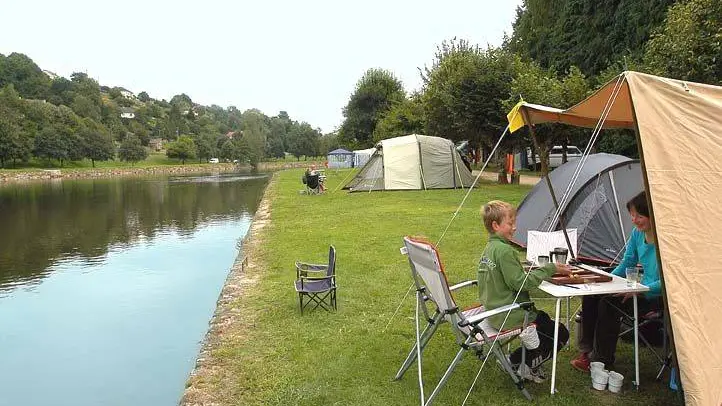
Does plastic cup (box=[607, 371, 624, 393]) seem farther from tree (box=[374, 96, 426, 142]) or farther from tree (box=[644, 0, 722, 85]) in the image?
tree (box=[374, 96, 426, 142])

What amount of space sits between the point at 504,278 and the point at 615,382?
3.99 feet

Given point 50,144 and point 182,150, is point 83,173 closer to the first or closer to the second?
point 50,144

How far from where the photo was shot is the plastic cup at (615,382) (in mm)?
4027

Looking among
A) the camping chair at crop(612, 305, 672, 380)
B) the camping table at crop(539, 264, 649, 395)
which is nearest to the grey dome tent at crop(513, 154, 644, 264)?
the camping chair at crop(612, 305, 672, 380)

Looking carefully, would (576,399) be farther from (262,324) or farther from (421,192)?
(421,192)

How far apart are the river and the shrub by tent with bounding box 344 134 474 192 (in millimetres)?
7141

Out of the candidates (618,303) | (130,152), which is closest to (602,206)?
(618,303)

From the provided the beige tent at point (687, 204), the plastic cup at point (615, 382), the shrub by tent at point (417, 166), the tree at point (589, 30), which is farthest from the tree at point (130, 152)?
the beige tent at point (687, 204)

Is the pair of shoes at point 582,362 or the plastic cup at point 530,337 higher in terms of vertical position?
the plastic cup at point 530,337

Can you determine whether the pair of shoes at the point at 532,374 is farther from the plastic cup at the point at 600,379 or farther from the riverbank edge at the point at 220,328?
the riverbank edge at the point at 220,328

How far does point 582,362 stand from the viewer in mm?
4445

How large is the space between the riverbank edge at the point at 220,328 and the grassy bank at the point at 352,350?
20 mm

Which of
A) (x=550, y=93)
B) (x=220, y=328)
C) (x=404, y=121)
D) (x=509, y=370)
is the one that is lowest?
(x=220, y=328)

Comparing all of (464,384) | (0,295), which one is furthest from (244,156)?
(464,384)
